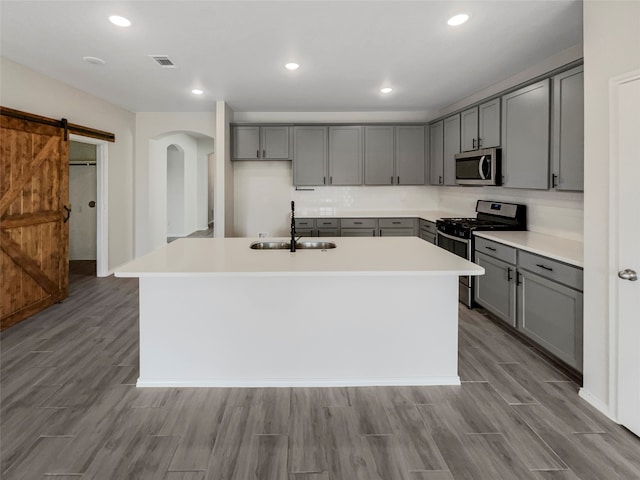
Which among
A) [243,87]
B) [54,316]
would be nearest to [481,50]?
[243,87]

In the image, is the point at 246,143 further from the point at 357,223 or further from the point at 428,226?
the point at 428,226

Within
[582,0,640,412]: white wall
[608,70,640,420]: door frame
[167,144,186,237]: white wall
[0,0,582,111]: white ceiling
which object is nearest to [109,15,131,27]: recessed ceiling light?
[0,0,582,111]: white ceiling

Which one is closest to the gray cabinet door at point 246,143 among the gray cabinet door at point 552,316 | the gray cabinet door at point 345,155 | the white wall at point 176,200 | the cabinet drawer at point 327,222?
the gray cabinet door at point 345,155

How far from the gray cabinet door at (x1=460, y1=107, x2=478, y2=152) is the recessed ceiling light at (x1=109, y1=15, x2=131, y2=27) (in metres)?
3.71

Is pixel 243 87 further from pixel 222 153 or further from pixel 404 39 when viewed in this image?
pixel 404 39

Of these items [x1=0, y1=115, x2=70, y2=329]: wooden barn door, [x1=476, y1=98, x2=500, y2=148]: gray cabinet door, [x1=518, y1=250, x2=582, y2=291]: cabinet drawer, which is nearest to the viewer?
[x1=518, y1=250, x2=582, y2=291]: cabinet drawer

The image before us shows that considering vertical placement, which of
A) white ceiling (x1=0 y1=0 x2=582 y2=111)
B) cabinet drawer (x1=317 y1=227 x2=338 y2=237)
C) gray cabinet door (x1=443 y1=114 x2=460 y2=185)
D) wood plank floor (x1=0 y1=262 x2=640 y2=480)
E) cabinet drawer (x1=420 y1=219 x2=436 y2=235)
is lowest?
wood plank floor (x1=0 y1=262 x2=640 y2=480)

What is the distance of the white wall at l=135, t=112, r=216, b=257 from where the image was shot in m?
6.55

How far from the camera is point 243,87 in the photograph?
4.92 metres

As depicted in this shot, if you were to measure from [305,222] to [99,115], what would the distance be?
319 centimetres

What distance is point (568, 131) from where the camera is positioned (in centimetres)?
330

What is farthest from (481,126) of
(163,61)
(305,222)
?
(163,61)

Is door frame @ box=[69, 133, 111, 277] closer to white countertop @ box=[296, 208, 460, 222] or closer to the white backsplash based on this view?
white countertop @ box=[296, 208, 460, 222]

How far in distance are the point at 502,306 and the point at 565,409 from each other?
4.64 feet
